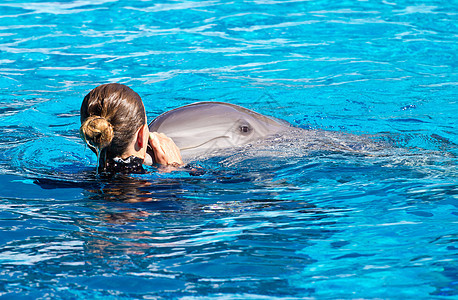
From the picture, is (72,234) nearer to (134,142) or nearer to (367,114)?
(134,142)

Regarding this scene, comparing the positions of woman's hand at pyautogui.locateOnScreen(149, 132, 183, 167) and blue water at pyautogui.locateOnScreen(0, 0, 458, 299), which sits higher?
woman's hand at pyautogui.locateOnScreen(149, 132, 183, 167)

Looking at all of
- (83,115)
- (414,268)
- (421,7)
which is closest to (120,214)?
(83,115)

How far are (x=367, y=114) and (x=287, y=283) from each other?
4723 millimetres

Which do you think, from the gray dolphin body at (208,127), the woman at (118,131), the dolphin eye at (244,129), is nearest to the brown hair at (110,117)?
the woman at (118,131)

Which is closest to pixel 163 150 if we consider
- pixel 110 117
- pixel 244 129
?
pixel 110 117

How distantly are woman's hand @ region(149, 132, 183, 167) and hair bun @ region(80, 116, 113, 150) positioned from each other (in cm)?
55

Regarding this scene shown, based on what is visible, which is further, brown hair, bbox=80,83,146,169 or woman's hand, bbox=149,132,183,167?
woman's hand, bbox=149,132,183,167

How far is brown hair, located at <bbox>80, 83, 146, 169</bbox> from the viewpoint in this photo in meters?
4.14

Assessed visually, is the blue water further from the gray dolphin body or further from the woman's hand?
the gray dolphin body

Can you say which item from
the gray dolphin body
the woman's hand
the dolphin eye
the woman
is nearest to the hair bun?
the woman

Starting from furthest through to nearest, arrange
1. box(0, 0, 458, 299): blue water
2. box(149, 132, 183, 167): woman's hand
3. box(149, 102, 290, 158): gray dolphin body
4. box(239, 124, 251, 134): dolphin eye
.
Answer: box(239, 124, 251, 134): dolphin eye
box(149, 102, 290, 158): gray dolphin body
box(149, 132, 183, 167): woman's hand
box(0, 0, 458, 299): blue water

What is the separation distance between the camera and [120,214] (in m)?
4.15

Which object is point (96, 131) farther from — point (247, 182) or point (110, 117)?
point (247, 182)

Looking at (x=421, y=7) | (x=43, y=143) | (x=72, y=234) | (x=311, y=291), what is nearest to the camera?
(x=311, y=291)
